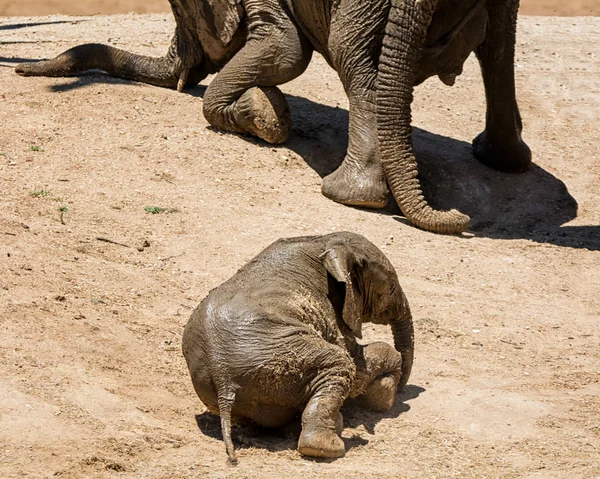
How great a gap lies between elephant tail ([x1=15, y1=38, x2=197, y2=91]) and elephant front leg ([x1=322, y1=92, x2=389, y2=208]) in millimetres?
3431

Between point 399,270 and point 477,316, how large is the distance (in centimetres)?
97

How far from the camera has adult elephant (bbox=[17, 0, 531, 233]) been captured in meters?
10.6

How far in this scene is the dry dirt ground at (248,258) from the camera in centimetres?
562

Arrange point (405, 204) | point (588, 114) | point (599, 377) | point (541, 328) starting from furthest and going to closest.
Answer: point (588, 114), point (405, 204), point (541, 328), point (599, 377)

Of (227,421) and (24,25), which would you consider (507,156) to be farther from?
(24,25)

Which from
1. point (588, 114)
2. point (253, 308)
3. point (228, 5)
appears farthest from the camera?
point (588, 114)

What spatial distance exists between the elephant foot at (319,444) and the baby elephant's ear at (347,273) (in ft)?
2.68

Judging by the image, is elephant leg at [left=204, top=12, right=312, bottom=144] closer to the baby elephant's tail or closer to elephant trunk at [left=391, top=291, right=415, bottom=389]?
elephant trunk at [left=391, top=291, right=415, bottom=389]

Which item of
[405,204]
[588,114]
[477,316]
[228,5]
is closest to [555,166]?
[588,114]

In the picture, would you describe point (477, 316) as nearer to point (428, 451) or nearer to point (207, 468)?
point (428, 451)

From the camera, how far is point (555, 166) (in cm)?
1318

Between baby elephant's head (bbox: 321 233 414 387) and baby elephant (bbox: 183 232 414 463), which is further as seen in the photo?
baby elephant's head (bbox: 321 233 414 387)

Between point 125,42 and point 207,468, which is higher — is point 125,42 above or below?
below

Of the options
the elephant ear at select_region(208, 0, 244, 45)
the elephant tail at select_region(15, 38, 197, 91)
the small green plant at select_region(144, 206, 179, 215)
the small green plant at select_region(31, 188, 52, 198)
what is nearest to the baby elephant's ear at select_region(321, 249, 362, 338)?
the small green plant at select_region(144, 206, 179, 215)
